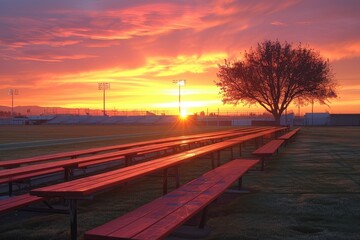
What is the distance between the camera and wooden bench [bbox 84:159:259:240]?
3338mm

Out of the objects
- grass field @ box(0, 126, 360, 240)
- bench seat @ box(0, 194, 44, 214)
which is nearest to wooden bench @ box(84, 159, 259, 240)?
grass field @ box(0, 126, 360, 240)

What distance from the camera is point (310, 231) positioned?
4953 millimetres

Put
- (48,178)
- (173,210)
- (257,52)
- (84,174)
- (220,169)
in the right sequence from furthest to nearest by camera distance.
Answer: (257,52) → (84,174) → (48,178) → (220,169) → (173,210)

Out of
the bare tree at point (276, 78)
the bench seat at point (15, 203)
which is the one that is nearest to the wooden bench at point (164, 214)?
the bench seat at point (15, 203)

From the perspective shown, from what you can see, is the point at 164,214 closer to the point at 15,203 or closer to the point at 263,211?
the point at 15,203

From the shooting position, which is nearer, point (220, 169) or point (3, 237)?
point (3, 237)

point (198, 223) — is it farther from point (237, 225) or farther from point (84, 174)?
point (84, 174)

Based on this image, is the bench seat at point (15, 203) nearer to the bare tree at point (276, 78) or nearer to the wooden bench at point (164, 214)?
the wooden bench at point (164, 214)

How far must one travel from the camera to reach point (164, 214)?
404cm

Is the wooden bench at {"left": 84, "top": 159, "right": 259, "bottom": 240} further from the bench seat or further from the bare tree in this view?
the bare tree

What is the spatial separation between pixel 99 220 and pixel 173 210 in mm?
1697

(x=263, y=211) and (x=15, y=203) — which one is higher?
(x=15, y=203)

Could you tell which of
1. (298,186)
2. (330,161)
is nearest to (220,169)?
(298,186)

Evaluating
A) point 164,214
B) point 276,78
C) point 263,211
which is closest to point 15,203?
point 164,214
